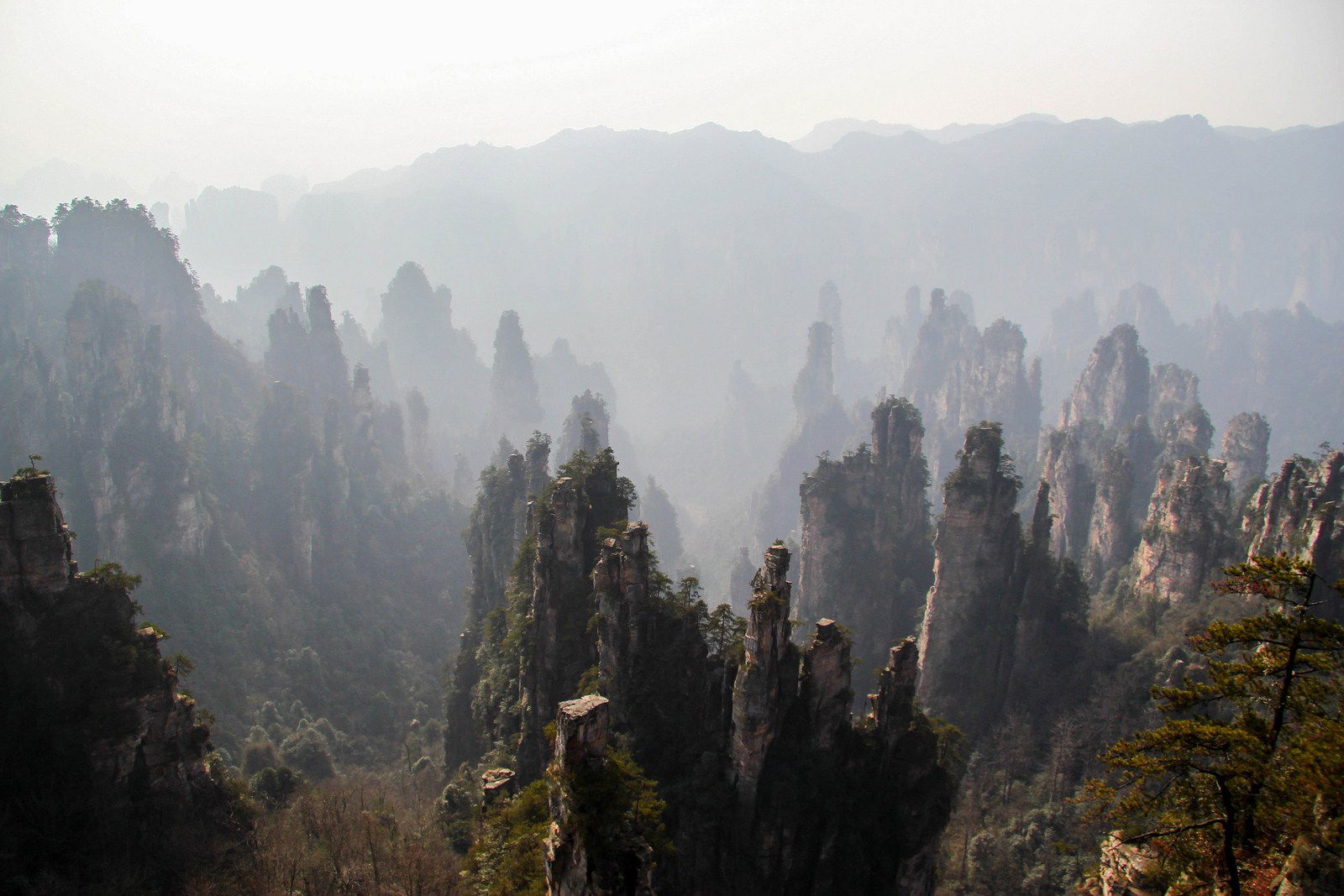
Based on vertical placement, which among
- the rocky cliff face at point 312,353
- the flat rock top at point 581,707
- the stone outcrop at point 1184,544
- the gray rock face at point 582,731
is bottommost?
the gray rock face at point 582,731

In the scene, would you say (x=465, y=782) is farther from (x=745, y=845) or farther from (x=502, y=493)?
(x=502, y=493)

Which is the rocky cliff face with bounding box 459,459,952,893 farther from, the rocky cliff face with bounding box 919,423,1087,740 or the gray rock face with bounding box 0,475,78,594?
the rocky cliff face with bounding box 919,423,1087,740

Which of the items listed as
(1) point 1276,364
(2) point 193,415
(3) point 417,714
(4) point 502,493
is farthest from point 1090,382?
(2) point 193,415

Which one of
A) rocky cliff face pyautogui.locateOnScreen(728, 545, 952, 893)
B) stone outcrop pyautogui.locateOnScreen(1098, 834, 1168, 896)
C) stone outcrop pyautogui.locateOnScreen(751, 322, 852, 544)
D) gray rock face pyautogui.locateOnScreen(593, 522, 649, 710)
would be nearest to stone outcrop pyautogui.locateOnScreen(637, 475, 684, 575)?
stone outcrop pyautogui.locateOnScreen(751, 322, 852, 544)

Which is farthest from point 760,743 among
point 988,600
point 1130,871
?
point 988,600

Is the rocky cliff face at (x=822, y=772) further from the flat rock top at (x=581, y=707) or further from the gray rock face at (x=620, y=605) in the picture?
the flat rock top at (x=581, y=707)

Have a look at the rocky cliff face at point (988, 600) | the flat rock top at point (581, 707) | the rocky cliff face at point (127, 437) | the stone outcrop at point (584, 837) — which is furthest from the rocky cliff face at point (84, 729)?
the rocky cliff face at point (988, 600)
